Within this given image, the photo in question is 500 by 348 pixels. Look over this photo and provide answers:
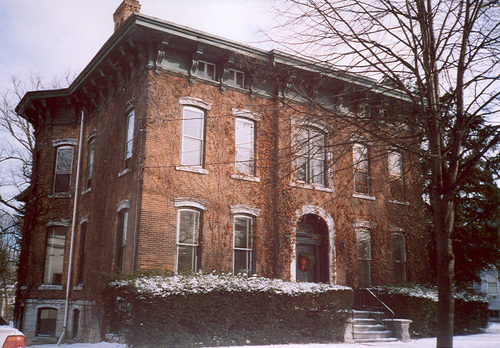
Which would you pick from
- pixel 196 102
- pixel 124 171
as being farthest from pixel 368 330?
pixel 124 171

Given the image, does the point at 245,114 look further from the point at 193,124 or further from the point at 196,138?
the point at 196,138

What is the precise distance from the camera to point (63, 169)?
831 inches

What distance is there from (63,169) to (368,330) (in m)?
13.6

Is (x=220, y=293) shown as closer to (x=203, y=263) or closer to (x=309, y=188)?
(x=203, y=263)

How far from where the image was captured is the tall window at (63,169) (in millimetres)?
21031

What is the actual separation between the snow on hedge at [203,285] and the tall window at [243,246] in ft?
5.98

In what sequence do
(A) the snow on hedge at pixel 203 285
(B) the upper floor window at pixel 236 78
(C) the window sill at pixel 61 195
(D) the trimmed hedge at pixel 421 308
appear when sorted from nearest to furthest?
(A) the snow on hedge at pixel 203 285 < (D) the trimmed hedge at pixel 421 308 < (B) the upper floor window at pixel 236 78 < (C) the window sill at pixel 61 195

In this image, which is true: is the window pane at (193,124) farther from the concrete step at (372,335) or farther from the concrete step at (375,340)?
the concrete step at (375,340)

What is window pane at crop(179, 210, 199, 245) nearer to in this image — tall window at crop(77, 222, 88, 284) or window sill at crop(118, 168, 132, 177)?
window sill at crop(118, 168, 132, 177)

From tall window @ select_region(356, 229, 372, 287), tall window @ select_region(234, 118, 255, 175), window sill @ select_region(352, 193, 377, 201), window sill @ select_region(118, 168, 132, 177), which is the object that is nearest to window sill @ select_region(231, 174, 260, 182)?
tall window @ select_region(234, 118, 255, 175)

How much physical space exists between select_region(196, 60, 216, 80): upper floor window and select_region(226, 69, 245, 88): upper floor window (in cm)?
56

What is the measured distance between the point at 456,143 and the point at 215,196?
8790 millimetres

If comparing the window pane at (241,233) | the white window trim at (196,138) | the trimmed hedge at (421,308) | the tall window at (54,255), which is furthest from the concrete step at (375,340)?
the tall window at (54,255)

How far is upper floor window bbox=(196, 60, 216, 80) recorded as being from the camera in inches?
652
